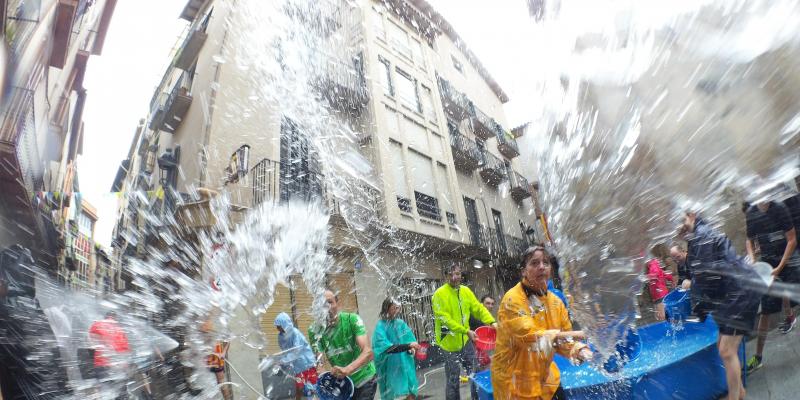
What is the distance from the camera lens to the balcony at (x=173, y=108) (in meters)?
1.54

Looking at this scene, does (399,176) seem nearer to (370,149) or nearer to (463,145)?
(370,149)

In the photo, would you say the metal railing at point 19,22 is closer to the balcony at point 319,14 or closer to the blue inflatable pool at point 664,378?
the balcony at point 319,14

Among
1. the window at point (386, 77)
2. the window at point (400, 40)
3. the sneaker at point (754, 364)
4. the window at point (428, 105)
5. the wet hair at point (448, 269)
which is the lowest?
the sneaker at point (754, 364)

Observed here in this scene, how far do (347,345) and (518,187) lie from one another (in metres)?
1.34

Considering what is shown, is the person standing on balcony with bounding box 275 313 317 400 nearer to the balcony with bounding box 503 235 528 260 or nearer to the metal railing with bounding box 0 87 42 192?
the metal railing with bounding box 0 87 42 192

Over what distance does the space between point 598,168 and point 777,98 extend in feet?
2.59

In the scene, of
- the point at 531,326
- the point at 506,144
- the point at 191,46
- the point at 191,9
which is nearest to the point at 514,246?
the point at 506,144

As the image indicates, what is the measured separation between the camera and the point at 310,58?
88.2 inches

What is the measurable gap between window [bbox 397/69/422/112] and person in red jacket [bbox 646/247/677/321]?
1.45 meters

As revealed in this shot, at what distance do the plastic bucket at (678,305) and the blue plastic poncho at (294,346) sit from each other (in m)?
1.93

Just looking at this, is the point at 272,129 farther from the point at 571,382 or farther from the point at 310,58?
the point at 571,382

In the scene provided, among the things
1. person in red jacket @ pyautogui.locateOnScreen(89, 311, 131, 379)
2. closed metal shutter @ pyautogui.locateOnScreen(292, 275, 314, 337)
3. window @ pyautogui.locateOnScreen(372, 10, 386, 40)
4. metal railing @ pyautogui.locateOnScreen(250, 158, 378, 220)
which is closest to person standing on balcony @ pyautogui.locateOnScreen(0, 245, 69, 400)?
person in red jacket @ pyautogui.locateOnScreen(89, 311, 131, 379)

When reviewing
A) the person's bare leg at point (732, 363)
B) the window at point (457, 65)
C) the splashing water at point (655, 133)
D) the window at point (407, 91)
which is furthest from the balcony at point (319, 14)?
the person's bare leg at point (732, 363)

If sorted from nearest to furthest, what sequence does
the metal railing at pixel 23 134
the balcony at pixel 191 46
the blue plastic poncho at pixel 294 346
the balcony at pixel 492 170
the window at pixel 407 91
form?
the metal railing at pixel 23 134 → the blue plastic poncho at pixel 294 346 → the balcony at pixel 191 46 → the window at pixel 407 91 → the balcony at pixel 492 170
